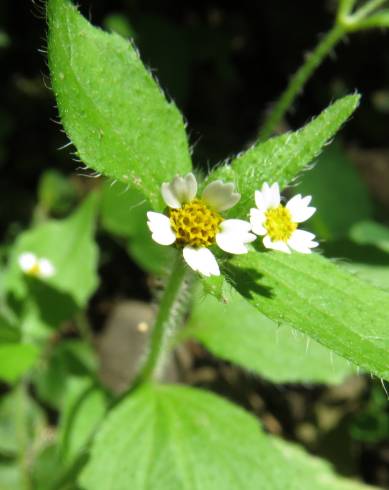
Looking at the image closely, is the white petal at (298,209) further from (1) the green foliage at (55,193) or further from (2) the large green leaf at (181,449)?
(1) the green foliage at (55,193)

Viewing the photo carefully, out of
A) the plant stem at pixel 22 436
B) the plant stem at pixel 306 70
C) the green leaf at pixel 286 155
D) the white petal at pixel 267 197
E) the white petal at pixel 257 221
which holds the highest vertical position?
the plant stem at pixel 306 70

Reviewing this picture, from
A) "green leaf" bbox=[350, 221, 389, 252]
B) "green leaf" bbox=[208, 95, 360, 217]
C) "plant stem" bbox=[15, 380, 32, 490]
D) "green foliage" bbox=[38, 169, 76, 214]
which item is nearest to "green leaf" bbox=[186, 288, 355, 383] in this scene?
"green leaf" bbox=[350, 221, 389, 252]

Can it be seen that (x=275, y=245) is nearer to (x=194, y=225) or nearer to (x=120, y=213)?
(x=194, y=225)

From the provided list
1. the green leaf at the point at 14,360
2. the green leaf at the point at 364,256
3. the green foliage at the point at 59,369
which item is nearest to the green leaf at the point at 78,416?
the green foliage at the point at 59,369

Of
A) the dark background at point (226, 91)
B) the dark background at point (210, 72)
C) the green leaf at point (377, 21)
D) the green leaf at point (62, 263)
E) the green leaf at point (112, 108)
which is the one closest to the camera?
the green leaf at point (112, 108)

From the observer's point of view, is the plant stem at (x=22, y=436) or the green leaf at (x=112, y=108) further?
the plant stem at (x=22, y=436)

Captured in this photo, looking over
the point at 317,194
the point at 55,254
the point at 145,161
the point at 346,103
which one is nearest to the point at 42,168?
the point at 55,254

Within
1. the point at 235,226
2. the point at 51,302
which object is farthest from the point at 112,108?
the point at 51,302
